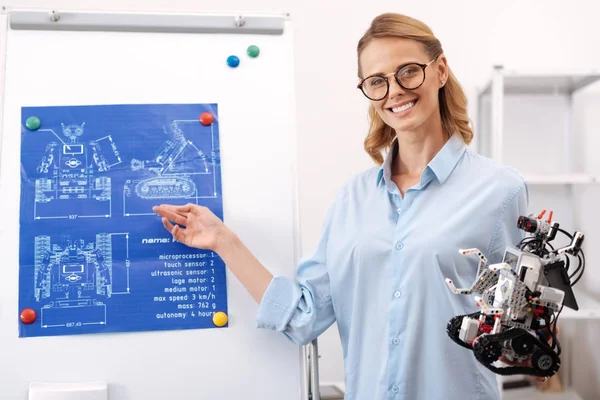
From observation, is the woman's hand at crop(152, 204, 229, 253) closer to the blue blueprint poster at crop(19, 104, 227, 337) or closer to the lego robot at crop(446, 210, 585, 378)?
the blue blueprint poster at crop(19, 104, 227, 337)

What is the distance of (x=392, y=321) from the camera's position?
126 centimetres

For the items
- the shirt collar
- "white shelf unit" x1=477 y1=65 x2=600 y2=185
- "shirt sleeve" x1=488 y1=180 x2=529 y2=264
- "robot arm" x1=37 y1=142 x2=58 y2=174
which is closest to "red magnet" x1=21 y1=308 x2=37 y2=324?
"robot arm" x1=37 y1=142 x2=58 y2=174

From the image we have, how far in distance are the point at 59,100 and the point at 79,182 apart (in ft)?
0.65

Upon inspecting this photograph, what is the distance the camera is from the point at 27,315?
1364 millimetres

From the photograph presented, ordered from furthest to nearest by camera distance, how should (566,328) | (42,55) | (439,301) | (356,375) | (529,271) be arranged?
(566,328) → (42,55) → (356,375) → (439,301) → (529,271)

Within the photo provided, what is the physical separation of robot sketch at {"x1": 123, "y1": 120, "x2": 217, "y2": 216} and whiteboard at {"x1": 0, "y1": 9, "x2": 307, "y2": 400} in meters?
0.05

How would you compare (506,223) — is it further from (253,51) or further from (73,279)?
(73,279)

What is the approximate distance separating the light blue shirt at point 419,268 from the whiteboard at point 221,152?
17 cm

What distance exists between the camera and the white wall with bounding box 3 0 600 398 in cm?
227

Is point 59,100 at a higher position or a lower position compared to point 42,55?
lower

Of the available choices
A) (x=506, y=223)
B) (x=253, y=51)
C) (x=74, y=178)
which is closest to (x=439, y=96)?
(x=506, y=223)

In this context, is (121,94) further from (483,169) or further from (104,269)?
(483,169)

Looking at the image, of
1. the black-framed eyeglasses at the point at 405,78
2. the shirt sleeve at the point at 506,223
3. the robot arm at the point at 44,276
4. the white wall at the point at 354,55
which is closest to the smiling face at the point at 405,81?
the black-framed eyeglasses at the point at 405,78

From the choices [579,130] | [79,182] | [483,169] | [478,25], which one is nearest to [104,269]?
[79,182]
